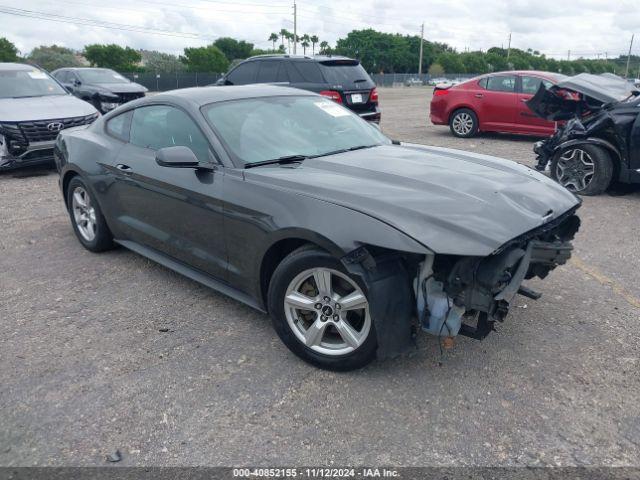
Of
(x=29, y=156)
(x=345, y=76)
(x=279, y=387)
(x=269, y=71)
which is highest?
(x=269, y=71)

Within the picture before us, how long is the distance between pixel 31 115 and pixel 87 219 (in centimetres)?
429

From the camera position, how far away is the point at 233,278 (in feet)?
12.0

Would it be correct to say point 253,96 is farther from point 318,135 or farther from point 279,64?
point 279,64

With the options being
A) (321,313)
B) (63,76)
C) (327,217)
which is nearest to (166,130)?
(327,217)

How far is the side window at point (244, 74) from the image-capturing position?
12200 mm

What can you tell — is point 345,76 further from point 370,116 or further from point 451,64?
point 451,64

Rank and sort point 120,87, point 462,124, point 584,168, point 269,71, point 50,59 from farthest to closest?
point 50,59, point 120,87, point 462,124, point 269,71, point 584,168

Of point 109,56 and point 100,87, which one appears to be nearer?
point 100,87

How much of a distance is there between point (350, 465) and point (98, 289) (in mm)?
2808

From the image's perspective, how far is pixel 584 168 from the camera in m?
7.11

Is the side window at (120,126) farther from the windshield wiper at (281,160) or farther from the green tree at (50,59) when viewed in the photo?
the green tree at (50,59)

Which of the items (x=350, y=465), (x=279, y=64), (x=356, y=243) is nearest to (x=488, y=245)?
(x=356, y=243)

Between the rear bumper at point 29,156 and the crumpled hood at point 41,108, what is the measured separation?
414mm

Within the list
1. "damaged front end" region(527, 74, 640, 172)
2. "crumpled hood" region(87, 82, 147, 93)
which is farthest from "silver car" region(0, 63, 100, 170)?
"damaged front end" region(527, 74, 640, 172)
